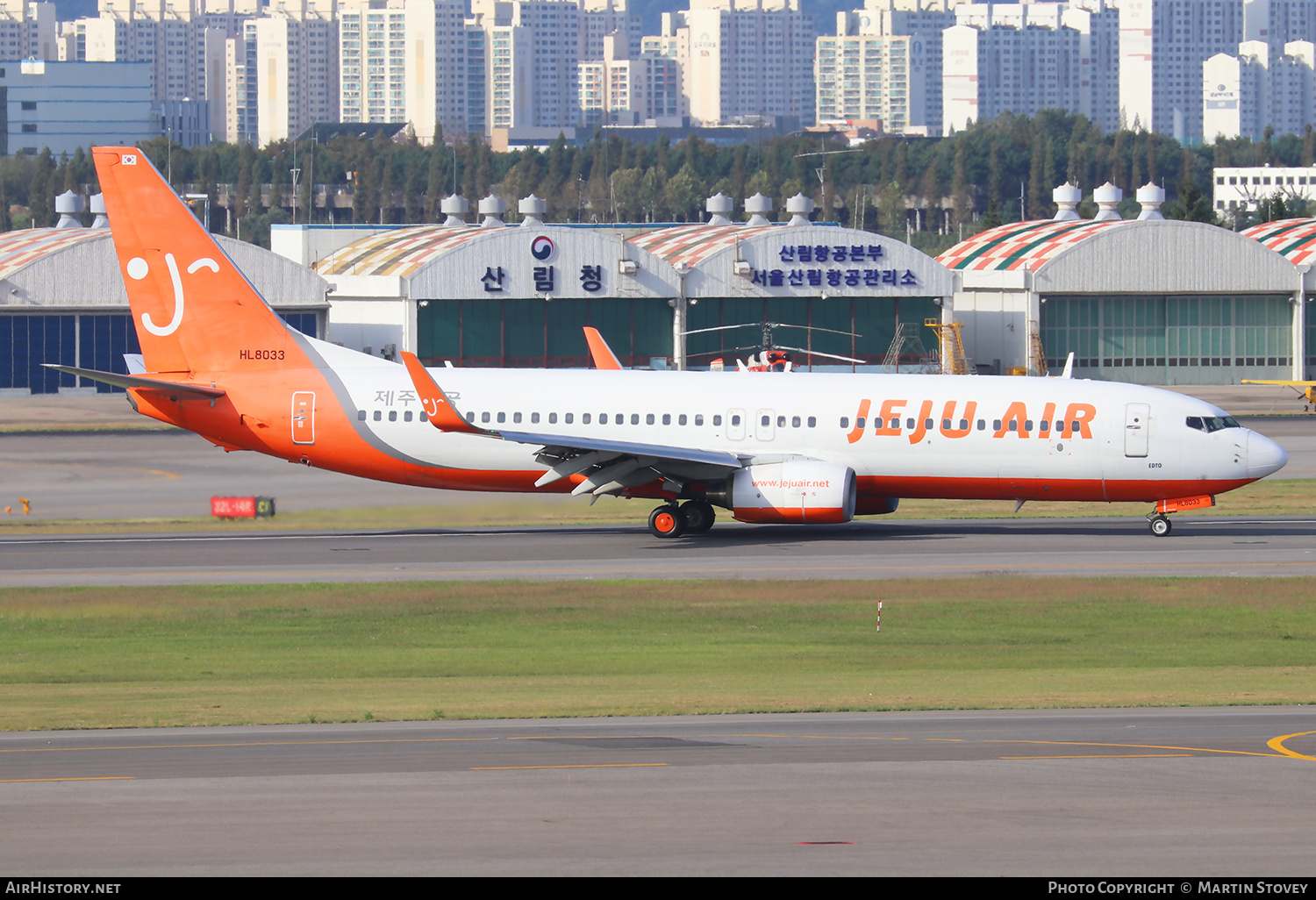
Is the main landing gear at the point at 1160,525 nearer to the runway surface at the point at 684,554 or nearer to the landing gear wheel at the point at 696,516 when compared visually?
the runway surface at the point at 684,554

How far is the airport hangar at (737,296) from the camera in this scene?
85.6 metres

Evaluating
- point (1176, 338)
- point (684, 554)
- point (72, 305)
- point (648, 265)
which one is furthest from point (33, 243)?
point (1176, 338)

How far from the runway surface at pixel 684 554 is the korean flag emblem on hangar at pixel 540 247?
4506 centimetres

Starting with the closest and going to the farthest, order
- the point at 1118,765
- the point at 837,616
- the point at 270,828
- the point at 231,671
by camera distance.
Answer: the point at 270,828 → the point at 1118,765 → the point at 231,671 → the point at 837,616

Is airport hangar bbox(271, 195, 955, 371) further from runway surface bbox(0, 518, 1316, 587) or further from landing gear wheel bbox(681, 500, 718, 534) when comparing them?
landing gear wheel bbox(681, 500, 718, 534)

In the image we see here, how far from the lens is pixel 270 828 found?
1563 centimetres

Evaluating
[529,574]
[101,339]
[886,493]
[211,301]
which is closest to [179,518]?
[211,301]

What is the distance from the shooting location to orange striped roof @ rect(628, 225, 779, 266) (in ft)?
299

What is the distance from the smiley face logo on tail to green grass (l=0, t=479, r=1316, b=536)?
552 cm

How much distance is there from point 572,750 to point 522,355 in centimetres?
7017

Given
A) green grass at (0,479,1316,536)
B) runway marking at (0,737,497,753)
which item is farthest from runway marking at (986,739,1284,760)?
green grass at (0,479,1316,536)

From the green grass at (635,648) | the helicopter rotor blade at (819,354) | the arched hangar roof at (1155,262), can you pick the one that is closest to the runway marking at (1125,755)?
the green grass at (635,648)

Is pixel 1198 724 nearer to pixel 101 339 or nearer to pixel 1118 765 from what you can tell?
pixel 1118 765

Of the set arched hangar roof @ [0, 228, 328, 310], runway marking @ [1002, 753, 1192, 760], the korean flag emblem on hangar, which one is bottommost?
runway marking @ [1002, 753, 1192, 760]
